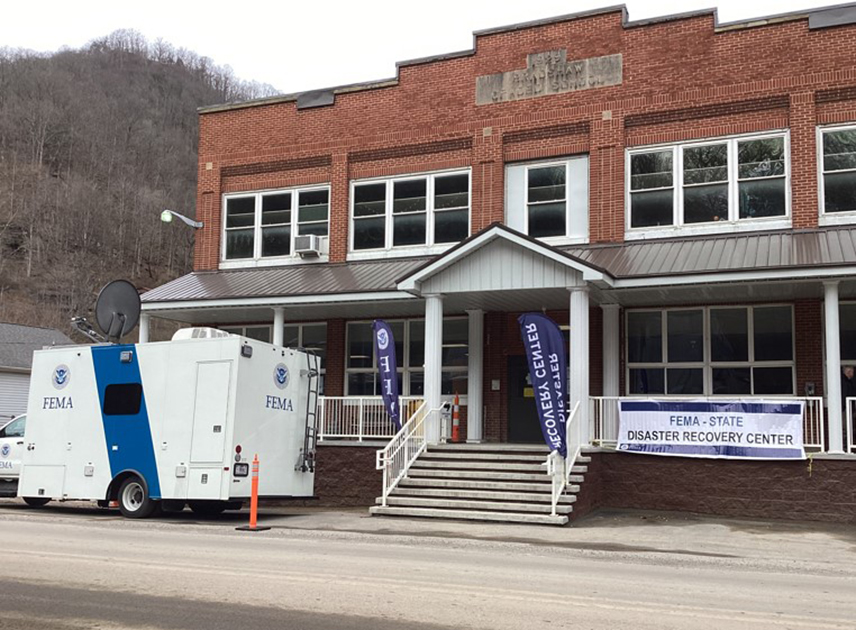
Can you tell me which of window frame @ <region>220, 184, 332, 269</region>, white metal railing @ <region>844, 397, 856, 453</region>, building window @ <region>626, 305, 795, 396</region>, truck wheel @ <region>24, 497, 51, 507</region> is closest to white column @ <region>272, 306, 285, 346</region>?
window frame @ <region>220, 184, 332, 269</region>

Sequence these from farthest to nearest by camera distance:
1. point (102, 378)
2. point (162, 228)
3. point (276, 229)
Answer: point (162, 228) < point (276, 229) < point (102, 378)

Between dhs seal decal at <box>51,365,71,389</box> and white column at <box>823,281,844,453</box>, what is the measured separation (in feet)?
44.8

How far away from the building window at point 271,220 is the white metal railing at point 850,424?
12.9 meters

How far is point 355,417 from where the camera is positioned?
71.4 ft

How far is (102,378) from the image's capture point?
1708cm

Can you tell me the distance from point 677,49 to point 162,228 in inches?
2875

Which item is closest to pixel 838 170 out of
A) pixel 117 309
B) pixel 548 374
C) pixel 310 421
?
pixel 548 374

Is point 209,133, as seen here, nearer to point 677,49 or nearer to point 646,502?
point 677,49

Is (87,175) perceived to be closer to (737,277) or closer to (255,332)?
(255,332)

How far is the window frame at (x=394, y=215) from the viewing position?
22.3m

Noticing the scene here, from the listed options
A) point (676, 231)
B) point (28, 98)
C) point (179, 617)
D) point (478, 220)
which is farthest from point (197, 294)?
point (28, 98)

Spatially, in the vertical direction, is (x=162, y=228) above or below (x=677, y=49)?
above

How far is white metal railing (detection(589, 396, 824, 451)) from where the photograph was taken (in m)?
16.8

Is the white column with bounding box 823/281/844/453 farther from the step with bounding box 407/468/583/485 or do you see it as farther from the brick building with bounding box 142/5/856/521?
the step with bounding box 407/468/583/485
